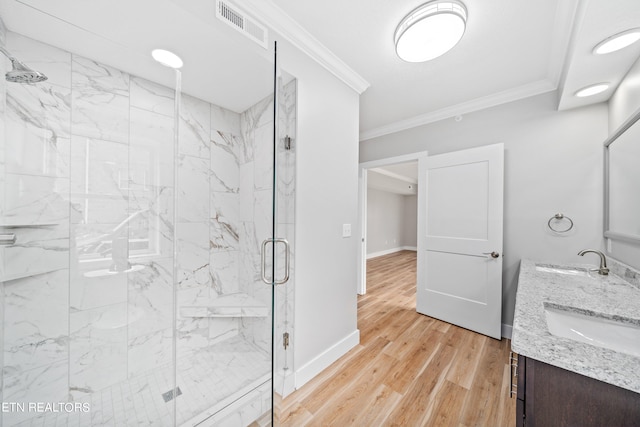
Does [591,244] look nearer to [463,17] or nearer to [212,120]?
[463,17]

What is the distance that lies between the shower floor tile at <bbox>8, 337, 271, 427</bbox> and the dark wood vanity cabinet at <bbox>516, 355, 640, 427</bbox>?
1451 mm

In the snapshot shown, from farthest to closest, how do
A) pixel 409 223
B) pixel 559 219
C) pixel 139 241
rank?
pixel 409 223
pixel 559 219
pixel 139 241

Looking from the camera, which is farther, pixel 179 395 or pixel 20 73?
pixel 179 395

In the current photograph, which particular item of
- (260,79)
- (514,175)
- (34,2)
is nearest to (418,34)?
(260,79)

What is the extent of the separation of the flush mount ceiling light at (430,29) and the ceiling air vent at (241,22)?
2.96 ft

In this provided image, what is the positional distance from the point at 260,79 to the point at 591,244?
3020 millimetres

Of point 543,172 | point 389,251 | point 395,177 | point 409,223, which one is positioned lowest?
point 389,251

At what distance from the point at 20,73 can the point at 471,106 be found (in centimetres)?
346

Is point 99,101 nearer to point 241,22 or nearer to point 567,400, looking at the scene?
point 241,22

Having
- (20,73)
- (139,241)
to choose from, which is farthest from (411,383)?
(20,73)

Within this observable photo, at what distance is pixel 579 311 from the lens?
1.06 metres

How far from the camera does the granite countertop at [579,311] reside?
2.11 feet

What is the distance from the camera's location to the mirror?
1.42 meters

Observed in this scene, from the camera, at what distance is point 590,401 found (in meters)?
0.68
